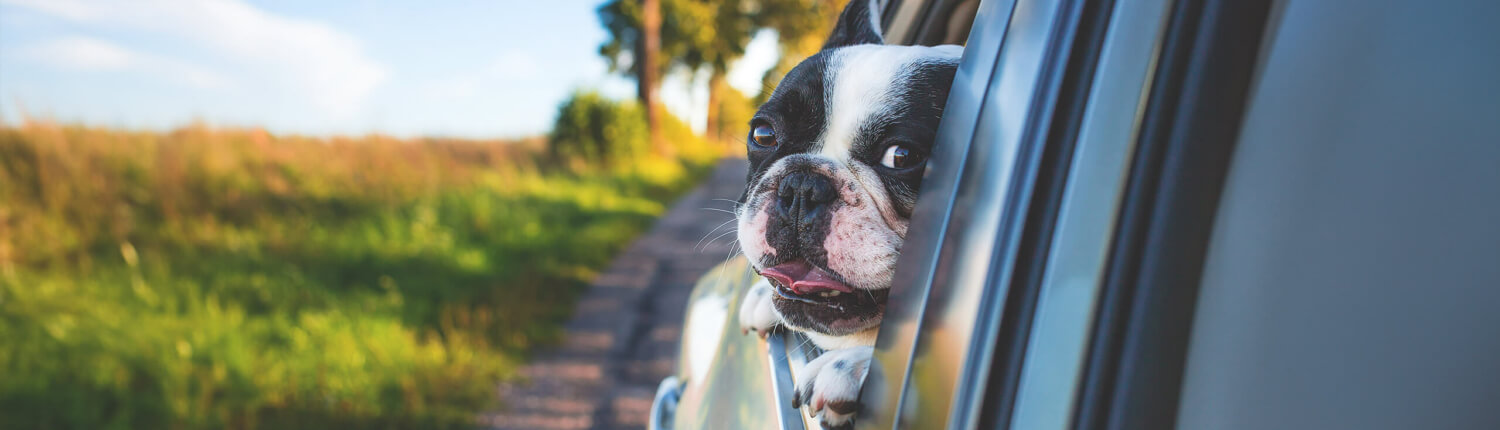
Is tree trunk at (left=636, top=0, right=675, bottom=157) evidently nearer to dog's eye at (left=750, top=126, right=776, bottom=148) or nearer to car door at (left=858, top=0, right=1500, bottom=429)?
dog's eye at (left=750, top=126, right=776, bottom=148)

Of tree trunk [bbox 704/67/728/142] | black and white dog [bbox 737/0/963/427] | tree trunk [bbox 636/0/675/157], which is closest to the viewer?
black and white dog [bbox 737/0/963/427]

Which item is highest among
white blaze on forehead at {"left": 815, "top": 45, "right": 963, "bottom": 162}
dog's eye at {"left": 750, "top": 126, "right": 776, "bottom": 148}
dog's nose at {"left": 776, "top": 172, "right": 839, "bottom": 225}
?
white blaze on forehead at {"left": 815, "top": 45, "right": 963, "bottom": 162}

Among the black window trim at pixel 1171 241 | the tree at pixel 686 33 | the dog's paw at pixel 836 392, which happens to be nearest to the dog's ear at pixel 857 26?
the dog's paw at pixel 836 392

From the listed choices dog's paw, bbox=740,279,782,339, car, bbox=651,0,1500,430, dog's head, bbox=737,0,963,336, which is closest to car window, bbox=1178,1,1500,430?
car, bbox=651,0,1500,430

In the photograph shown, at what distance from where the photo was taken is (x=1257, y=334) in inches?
24.4

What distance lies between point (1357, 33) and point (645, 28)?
52.9ft

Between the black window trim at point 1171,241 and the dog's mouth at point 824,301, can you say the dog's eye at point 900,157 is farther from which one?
the black window trim at point 1171,241

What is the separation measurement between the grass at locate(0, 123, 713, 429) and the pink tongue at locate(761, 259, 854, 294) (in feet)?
9.47

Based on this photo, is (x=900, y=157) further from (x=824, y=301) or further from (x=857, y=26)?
(x=857, y=26)

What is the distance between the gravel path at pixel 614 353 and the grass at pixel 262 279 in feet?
0.61

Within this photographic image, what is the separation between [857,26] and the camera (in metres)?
1.88

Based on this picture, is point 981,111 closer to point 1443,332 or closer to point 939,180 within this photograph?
point 939,180

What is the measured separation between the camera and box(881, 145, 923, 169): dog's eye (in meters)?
1.29

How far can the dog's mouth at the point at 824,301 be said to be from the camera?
1258mm
